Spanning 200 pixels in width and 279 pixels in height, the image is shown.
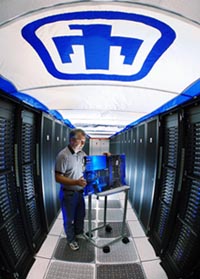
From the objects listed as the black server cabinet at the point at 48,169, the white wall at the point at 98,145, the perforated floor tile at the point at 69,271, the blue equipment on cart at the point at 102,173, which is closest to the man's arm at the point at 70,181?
the blue equipment on cart at the point at 102,173

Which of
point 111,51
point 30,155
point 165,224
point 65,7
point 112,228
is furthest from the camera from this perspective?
point 112,228

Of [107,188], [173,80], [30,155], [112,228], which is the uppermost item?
[173,80]

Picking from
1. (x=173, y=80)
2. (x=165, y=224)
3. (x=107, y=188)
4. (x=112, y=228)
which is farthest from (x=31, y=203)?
(x=173, y=80)

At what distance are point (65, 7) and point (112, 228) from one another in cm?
349

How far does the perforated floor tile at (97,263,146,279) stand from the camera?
2.09 metres

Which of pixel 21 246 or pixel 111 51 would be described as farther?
pixel 21 246

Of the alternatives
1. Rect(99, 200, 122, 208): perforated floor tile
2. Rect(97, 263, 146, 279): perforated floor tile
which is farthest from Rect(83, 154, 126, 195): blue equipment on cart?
Rect(99, 200, 122, 208): perforated floor tile

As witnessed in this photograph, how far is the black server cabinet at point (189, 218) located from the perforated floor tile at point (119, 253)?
1.60ft

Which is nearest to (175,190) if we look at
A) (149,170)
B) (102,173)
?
(149,170)

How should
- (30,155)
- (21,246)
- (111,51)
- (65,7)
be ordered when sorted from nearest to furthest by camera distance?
(65,7)
(111,51)
(21,246)
(30,155)

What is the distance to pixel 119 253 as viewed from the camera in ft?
8.32

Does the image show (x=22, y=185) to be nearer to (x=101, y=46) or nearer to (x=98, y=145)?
(x=101, y=46)

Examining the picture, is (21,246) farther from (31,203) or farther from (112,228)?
(112,228)

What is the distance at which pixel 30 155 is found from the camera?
2.64m
